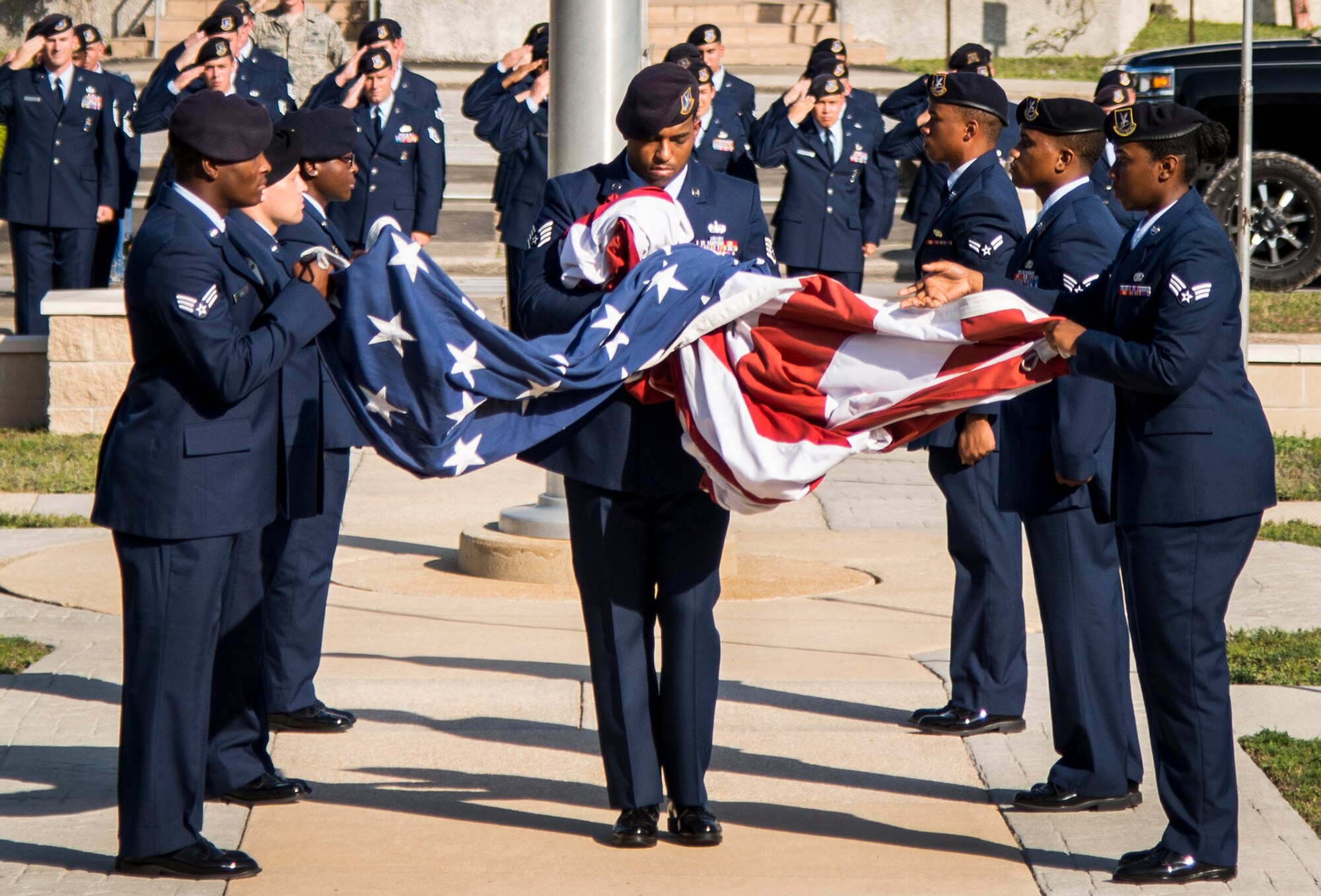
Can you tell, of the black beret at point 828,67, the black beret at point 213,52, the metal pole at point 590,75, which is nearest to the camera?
the metal pole at point 590,75

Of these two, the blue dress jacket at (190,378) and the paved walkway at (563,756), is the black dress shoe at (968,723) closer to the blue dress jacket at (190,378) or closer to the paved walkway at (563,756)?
the paved walkway at (563,756)

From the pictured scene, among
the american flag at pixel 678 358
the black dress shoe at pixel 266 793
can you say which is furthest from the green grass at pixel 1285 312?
the black dress shoe at pixel 266 793

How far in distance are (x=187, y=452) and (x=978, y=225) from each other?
2.76 meters

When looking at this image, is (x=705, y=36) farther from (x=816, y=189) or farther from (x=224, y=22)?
(x=224, y=22)

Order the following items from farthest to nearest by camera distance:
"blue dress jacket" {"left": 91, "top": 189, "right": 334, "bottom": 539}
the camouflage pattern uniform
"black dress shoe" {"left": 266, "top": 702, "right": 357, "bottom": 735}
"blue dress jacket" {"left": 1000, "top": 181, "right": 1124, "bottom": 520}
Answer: the camouflage pattern uniform
"black dress shoe" {"left": 266, "top": 702, "right": 357, "bottom": 735}
"blue dress jacket" {"left": 1000, "top": 181, "right": 1124, "bottom": 520}
"blue dress jacket" {"left": 91, "top": 189, "right": 334, "bottom": 539}

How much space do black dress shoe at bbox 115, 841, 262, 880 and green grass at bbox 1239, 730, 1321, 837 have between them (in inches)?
114

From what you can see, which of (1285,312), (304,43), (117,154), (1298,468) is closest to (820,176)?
(1285,312)

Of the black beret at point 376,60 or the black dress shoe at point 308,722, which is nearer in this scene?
the black dress shoe at point 308,722

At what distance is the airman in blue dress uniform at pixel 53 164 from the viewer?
42.0ft

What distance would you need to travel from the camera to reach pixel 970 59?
1141cm

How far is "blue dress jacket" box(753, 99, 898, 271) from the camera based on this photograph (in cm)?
1284

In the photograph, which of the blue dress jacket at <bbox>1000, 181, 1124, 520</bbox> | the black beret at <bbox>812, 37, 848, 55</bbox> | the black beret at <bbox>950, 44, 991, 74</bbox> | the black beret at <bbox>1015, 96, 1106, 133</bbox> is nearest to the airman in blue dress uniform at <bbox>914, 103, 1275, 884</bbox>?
the blue dress jacket at <bbox>1000, 181, 1124, 520</bbox>

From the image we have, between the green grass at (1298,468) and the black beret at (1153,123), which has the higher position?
the black beret at (1153,123)

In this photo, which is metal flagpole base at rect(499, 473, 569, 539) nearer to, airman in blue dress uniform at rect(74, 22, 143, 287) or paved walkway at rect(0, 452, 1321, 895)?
paved walkway at rect(0, 452, 1321, 895)
